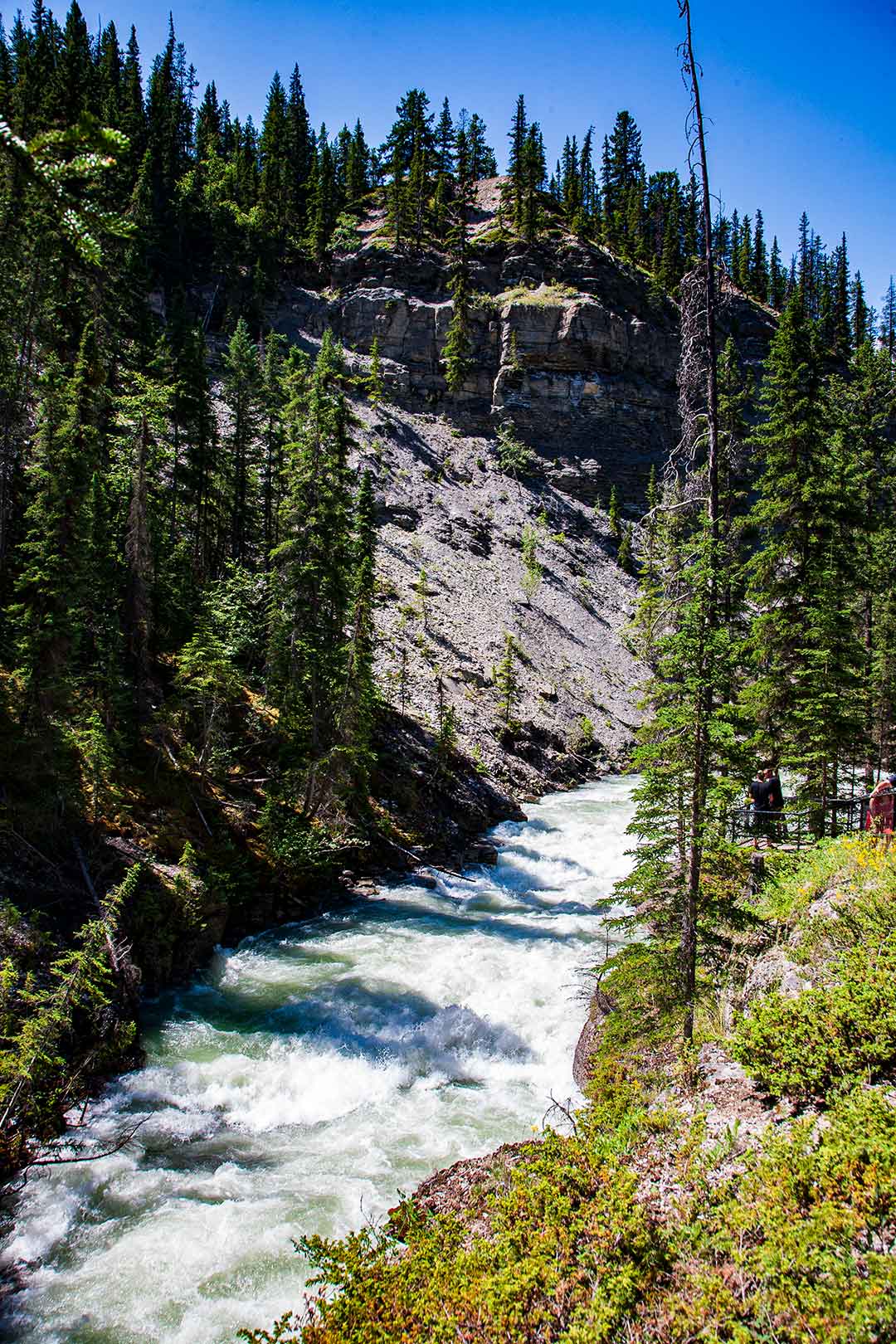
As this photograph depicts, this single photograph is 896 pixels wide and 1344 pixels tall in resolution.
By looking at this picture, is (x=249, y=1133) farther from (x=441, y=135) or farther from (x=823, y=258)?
(x=823, y=258)

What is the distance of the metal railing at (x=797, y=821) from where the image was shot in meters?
14.4

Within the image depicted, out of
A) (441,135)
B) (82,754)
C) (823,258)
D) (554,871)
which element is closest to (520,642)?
(554,871)

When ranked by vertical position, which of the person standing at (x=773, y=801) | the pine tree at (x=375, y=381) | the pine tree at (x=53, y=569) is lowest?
the person standing at (x=773, y=801)

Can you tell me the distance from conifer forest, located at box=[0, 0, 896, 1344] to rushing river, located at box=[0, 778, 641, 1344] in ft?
0.22

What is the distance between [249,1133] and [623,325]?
248 feet

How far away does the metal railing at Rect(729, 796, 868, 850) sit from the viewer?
1437 cm

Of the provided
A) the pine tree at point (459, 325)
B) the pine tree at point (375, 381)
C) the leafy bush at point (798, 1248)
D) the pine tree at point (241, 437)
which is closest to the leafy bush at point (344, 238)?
the pine tree at point (459, 325)

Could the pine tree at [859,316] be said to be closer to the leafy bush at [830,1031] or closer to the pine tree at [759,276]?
the pine tree at [759,276]

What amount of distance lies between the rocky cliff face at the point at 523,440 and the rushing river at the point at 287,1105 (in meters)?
19.7

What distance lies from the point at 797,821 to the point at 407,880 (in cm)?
1116

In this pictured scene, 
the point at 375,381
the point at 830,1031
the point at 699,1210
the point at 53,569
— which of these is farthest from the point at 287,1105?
the point at 375,381

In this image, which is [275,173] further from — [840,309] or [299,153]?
[840,309]

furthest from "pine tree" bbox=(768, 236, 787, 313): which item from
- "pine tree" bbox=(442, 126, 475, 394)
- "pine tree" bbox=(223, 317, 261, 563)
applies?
"pine tree" bbox=(223, 317, 261, 563)

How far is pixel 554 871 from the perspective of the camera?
21859mm
